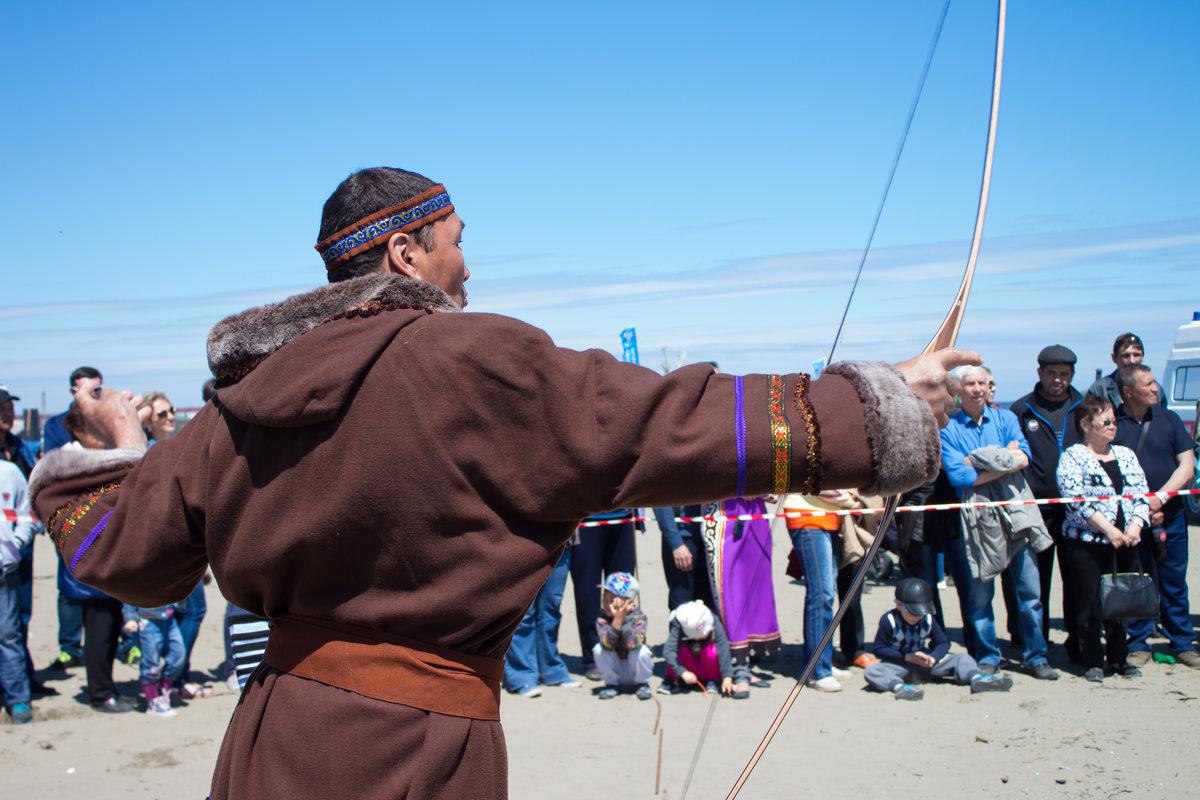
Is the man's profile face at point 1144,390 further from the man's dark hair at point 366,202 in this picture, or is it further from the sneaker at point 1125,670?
the man's dark hair at point 366,202

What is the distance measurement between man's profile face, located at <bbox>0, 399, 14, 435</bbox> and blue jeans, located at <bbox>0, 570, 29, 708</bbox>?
3.71 feet

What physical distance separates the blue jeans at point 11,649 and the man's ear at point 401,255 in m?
5.19

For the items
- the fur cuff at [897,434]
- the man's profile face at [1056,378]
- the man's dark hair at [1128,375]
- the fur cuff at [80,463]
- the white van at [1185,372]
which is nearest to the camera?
the fur cuff at [897,434]

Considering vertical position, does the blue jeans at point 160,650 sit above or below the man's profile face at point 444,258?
below

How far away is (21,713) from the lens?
5.70 m

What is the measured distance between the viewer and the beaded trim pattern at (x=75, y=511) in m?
1.77

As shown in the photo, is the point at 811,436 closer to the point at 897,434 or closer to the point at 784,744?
the point at 897,434

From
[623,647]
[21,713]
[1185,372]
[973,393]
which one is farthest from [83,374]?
[1185,372]

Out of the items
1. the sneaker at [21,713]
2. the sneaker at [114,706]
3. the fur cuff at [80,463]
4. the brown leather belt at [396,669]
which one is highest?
the fur cuff at [80,463]

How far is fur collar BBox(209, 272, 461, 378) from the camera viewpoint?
1526mm

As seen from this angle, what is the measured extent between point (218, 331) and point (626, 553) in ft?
16.8

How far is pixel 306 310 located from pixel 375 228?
0.22 metres

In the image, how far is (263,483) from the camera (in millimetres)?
1477

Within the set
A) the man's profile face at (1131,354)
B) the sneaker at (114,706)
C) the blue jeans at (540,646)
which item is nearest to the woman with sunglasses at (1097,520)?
the man's profile face at (1131,354)
